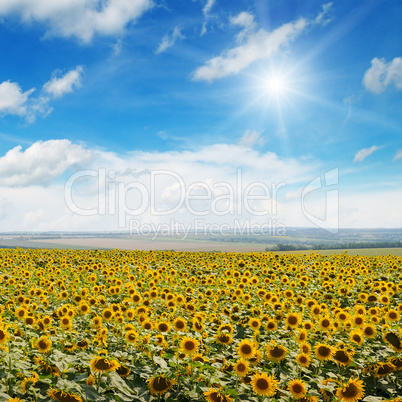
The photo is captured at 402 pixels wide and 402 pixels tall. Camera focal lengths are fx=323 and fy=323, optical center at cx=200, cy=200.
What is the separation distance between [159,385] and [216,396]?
840 mm

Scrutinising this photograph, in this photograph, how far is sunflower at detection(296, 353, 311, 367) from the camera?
18.7 ft

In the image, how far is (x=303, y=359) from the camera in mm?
5734

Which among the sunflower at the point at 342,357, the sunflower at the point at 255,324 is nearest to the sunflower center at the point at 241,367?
the sunflower at the point at 342,357

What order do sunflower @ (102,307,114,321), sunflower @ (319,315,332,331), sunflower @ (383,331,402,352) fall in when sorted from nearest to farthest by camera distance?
sunflower @ (383,331,402,352), sunflower @ (319,315,332,331), sunflower @ (102,307,114,321)

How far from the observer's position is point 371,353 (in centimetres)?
674

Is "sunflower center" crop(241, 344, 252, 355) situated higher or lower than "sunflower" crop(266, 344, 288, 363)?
higher

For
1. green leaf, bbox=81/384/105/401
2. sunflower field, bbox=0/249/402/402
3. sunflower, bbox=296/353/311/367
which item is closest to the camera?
green leaf, bbox=81/384/105/401

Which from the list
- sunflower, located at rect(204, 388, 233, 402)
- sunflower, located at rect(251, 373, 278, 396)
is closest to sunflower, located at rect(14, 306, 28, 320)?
sunflower, located at rect(204, 388, 233, 402)

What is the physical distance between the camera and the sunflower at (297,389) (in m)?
4.71

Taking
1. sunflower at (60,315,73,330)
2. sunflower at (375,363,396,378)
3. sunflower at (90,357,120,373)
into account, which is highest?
sunflower at (90,357,120,373)

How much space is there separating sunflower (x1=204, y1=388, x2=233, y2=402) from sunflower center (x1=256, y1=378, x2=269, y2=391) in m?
0.55

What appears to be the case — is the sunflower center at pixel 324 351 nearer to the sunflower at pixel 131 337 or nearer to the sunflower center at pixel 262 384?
the sunflower center at pixel 262 384

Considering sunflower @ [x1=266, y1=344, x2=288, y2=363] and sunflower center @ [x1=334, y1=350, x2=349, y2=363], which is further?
sunflower @ [x1=266, y1=344, x2=288, y2=363]

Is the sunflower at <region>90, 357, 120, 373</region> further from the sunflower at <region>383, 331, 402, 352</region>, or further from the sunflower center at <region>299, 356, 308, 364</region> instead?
the sunflower at <region>383, 331, 402, 352</region>
